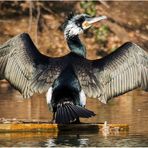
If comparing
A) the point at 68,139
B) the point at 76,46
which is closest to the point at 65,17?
the point at 76,46

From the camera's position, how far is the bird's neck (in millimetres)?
11047

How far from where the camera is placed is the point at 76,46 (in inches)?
437

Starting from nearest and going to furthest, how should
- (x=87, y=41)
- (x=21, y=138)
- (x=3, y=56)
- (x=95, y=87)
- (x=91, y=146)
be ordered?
(x=91, y=146), (x=21, y=138), (x=95, y=87), (x=3, y=56), (x=87, y=41)

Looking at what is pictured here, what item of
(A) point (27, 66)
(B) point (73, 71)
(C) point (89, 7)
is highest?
(C) point (89, 7)

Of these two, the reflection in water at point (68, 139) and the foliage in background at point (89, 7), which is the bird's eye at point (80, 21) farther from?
the foliage in background at point (89, 7)

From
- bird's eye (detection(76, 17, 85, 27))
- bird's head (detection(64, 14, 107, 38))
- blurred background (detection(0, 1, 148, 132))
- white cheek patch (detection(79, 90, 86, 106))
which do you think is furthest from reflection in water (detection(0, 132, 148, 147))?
blurred background (detection(0, 1, 148, 132))

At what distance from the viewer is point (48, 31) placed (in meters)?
23.4

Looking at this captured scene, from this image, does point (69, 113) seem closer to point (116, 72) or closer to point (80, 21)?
point (116, 72)

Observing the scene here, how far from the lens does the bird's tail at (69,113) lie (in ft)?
31.6

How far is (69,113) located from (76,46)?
5.06 feet

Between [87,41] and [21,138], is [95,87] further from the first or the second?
[87,41]

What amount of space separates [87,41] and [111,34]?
75cm

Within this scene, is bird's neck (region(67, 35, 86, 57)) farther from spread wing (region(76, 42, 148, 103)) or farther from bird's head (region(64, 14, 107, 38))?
spread wing (region(76, 42, 148, 103))

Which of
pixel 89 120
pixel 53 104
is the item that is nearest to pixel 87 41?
pixel 89 120
